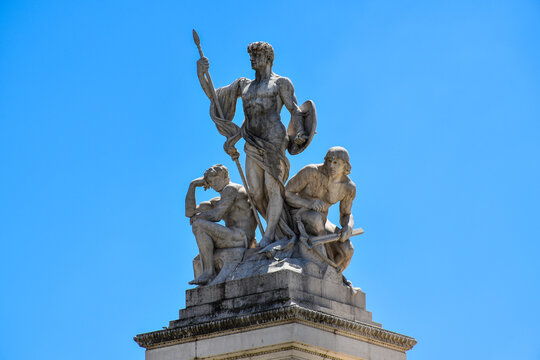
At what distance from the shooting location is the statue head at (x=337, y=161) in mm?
23766

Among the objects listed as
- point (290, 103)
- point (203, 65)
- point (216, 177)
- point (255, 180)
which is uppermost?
point (203, 65)

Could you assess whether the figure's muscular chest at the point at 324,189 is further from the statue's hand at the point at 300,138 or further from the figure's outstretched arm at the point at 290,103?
the figure's outstretched arm at the point at 290,103

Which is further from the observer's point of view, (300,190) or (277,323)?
(300,190)

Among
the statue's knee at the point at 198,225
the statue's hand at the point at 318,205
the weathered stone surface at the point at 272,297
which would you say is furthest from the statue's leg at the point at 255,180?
the weathered stone surface at the point at 272,297

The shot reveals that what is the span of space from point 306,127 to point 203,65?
7.79ft

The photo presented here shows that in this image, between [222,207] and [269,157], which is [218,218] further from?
[269,157]

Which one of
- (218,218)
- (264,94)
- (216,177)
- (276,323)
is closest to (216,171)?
(216,177)

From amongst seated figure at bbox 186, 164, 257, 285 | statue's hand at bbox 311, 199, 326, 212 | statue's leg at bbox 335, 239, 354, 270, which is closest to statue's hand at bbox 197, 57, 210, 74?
seated figure at bbox 186, 164, 257, 285

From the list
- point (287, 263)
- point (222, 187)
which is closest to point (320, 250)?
point (287, 263)

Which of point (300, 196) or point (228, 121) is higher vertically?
point (228, 121)

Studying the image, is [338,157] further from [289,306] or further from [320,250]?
[289,306]

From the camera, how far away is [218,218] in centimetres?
2412

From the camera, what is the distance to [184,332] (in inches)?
907

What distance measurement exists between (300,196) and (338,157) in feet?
3.43
